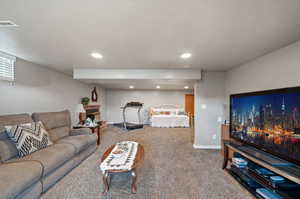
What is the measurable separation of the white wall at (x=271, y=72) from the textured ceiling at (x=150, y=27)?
17cm

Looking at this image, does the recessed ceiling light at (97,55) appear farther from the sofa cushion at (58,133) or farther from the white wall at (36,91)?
the sofa cushion at (58,133)

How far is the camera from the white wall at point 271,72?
190 cm

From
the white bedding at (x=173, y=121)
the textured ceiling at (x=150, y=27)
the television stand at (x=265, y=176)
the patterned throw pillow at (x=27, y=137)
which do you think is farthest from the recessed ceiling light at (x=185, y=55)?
the white bedding at (x=173, y=121)

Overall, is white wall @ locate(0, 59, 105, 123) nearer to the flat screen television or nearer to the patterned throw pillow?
the patterned throw pillow

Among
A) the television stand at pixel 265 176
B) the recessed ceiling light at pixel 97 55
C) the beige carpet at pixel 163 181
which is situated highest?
the recessed ceiling light at pixel 97 55

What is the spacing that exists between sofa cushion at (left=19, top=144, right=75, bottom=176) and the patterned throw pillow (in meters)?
0.13

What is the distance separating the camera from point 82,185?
2.02 meters

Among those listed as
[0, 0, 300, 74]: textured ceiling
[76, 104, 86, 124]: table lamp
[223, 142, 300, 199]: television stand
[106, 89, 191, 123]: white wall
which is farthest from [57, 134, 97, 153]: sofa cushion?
[106, 89, 191, 123]: white wall

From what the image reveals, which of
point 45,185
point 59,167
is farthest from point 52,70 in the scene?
point 45,185

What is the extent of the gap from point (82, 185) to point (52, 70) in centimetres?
322

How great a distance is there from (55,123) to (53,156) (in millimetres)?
1334

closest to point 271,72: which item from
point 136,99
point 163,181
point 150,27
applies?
point 150,27

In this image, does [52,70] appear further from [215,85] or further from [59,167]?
[215,85]

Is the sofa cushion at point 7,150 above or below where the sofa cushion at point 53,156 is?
above
